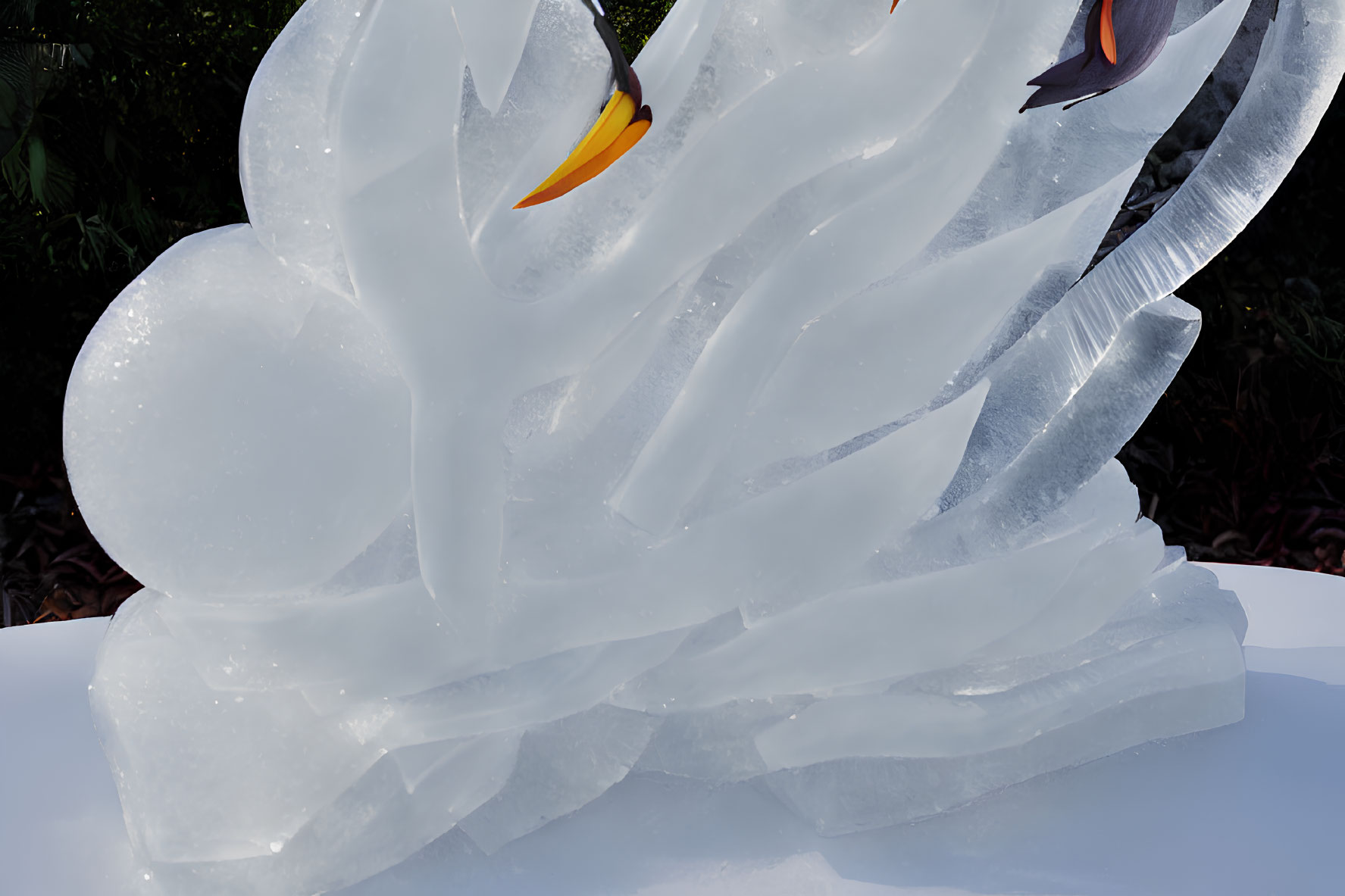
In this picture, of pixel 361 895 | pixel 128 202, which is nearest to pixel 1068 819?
pixel 361 895

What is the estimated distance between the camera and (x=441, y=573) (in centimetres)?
144

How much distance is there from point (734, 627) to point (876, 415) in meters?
0.34

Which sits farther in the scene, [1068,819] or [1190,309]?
[1190,309]

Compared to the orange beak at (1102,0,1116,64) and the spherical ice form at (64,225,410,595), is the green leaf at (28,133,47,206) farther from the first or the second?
the orange beak at (1102,0,1116,64)

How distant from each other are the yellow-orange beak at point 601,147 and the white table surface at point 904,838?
31.1 inches

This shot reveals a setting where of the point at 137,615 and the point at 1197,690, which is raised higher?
the point at 137,615

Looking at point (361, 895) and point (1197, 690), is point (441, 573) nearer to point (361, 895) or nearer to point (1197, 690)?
point (361, 895)

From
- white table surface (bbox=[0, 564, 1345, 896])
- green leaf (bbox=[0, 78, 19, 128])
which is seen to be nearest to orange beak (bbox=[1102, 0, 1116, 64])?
white table surface (bbox=[0, 564, 1345, 896])

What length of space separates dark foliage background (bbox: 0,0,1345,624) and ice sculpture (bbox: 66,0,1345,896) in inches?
91.1

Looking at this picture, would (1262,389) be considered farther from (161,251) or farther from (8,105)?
(8,105)

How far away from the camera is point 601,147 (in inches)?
54.1

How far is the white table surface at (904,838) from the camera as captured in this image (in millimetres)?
1419

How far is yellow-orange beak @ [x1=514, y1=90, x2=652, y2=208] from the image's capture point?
1368 mm

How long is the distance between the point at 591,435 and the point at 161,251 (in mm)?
2807
